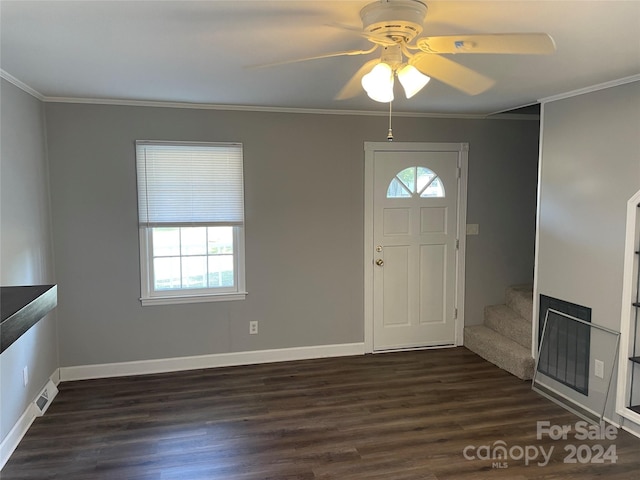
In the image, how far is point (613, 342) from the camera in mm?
3127

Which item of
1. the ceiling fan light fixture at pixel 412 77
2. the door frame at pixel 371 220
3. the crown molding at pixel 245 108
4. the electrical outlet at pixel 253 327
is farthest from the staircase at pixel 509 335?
the ceiling fan light fixture at pixel 412 77

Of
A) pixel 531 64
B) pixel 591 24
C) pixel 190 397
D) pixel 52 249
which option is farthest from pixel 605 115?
pixel 52 249

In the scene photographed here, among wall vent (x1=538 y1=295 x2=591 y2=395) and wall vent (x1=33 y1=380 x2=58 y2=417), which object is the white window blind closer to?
wall vent (x1=33 y1=380 x2=58 y2=417)

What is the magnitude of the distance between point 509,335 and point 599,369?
112 cm

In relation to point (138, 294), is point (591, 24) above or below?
above

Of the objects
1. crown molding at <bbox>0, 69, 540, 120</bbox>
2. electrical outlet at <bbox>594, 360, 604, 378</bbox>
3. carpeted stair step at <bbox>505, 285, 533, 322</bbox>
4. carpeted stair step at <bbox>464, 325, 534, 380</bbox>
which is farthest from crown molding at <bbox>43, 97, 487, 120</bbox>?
electrical outlet at <bbox>594, 360, 604, 378</bbox>

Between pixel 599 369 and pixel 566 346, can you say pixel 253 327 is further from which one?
pixel 599 369

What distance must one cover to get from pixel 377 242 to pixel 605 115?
6.87 feet

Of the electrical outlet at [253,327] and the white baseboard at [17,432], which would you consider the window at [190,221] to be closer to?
the electrical outlet at [253,327]

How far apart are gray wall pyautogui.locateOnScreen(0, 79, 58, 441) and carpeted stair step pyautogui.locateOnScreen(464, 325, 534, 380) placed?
3.72 meters

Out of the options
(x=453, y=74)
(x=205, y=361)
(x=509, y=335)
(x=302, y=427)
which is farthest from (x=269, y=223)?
(x=509, y=335)

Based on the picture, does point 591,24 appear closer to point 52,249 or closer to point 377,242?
point 377,242

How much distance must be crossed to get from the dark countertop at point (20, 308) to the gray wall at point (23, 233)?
178 cm

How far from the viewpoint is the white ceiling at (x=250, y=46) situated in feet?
6.06
